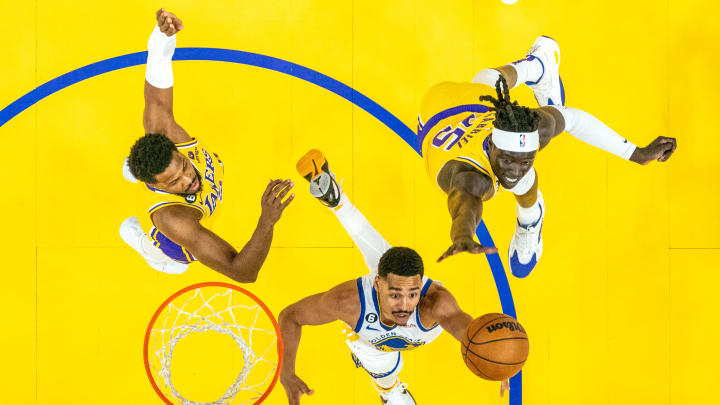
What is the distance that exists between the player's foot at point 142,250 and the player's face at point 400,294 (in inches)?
72.3

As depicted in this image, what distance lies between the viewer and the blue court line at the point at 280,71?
552 centimetres

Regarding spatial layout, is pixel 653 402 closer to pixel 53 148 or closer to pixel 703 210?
pixel 703 210

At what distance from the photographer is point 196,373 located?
17.5 feet

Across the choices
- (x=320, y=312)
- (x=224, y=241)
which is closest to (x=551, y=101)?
(x=320, y=312)

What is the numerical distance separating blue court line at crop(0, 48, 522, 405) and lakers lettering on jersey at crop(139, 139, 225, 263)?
127 centimetres

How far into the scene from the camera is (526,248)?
4.94 metres

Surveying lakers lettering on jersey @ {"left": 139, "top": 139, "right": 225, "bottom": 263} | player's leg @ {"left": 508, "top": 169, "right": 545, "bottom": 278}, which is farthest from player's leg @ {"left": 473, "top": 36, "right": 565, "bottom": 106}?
lakers lettering on jersey @ {"left": 139, "top": 139, "right": 225, "bottom": 263}

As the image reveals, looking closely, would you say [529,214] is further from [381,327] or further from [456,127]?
[381,327]

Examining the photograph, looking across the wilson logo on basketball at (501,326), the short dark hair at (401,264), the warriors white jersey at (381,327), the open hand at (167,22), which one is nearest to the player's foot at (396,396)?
the warriors white jersey at (381,327)

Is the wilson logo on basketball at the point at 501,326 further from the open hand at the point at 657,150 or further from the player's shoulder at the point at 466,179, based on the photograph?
the open hand at the point at 657,150

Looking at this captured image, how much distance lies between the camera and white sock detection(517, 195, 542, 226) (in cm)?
470

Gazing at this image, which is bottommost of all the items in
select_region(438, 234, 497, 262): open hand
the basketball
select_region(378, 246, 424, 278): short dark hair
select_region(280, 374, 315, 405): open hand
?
select_region(280, 374, 315, 405): open hand

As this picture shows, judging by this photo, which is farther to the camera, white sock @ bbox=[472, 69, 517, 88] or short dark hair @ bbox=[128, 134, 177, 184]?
white sock @ bbox=[472, 69, 517, 88]

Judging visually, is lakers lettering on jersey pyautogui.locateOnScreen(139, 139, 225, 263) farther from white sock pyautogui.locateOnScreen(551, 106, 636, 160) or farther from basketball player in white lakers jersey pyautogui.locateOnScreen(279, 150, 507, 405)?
white sock pyautogui.locateOnScreen(551, 106, 636, 160)
